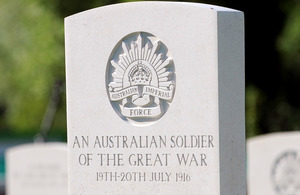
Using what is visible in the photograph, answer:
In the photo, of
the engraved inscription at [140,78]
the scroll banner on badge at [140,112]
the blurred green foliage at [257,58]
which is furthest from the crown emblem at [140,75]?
the blurred green foliage at [257,58]

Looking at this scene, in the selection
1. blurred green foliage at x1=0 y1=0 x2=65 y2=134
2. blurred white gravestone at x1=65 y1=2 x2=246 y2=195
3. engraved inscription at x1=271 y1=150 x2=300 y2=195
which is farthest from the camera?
blurred green foliage at x1=0 y1=0 x2=65 y2=134

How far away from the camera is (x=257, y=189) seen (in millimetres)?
12297

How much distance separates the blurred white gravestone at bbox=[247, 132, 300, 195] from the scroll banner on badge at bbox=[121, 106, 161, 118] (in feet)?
17.4

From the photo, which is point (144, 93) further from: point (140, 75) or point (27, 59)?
point (27, 59)

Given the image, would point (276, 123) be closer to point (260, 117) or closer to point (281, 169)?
point (260, 117)

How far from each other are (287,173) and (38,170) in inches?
134

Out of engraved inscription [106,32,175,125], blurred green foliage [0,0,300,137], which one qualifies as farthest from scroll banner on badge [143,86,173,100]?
blurred green foliage [0,0,300,137]

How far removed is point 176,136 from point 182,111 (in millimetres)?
167

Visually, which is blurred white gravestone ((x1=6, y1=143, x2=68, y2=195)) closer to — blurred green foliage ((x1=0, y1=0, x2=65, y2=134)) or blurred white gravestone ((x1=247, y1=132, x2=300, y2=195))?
blurred white gravestone ((x1=247, y1=132, x2=300, y2=195))

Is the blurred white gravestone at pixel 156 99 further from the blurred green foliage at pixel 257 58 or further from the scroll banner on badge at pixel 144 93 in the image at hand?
the blurred green foliage at pixel 257 58

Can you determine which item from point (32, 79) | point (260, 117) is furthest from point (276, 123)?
point (32, 79)

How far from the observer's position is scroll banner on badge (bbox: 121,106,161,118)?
21.5ft

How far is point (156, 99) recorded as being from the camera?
6.57m

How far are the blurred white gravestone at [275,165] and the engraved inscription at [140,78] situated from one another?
17.5 feet
